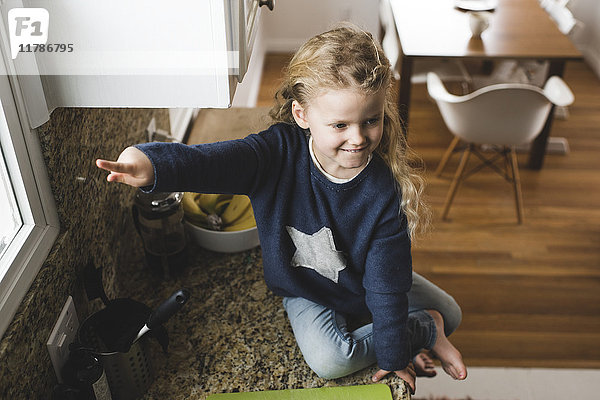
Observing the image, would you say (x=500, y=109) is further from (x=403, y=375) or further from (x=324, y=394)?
(x=324, y=394)

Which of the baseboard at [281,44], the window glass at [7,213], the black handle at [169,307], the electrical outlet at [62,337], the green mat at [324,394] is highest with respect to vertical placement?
the window glass at [7,213]

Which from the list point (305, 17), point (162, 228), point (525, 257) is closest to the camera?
point (162, 228)

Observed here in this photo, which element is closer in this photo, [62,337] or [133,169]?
[133,169]

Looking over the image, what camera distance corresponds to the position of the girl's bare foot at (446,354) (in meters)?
1.32

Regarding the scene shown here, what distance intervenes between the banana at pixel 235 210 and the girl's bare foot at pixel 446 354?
0.50 m

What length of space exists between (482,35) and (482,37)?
27 mm

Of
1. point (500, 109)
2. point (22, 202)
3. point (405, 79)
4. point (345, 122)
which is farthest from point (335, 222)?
point (405, 79)

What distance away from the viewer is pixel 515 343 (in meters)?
2.28

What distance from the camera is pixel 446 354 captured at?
132 centimetres

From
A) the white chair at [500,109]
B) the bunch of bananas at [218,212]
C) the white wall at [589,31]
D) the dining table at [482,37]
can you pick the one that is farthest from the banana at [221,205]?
the white wall at [589,31]

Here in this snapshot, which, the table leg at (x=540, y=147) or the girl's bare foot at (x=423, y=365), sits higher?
the girl's bare foot at (x=423, y=365)

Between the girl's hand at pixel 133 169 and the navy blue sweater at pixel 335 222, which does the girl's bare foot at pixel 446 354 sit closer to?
the navy blue sweater at pixel 335 222

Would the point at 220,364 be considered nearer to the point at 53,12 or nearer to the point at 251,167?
the point at 251,167

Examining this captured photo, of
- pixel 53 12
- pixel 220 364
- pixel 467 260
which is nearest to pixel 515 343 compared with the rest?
pixel 467 260
